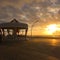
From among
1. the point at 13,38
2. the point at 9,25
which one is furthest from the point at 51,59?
the point at 13,38

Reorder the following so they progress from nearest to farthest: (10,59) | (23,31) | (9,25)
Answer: (10,59)
(9,25)
(23,31)

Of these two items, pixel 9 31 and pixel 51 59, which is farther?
pixel 9 31

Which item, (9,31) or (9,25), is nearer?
(9,25)

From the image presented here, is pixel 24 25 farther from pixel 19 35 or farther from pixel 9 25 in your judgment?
pixel 19 35

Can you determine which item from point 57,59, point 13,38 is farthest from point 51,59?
point 13,38

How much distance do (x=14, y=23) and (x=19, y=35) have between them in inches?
495

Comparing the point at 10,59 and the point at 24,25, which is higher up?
the point at 24,25

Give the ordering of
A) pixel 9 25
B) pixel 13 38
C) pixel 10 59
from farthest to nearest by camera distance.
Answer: pixel 13 38, pixel 9 25, pixel 10 59

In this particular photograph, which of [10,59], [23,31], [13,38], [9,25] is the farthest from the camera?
[23,31]

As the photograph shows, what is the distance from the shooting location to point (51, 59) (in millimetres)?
21734

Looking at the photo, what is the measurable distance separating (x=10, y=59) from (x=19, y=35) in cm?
6243

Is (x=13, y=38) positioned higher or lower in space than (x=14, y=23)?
lower

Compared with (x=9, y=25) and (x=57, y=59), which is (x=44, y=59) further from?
(x=9, y=25)

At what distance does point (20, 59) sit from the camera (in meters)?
21.4
